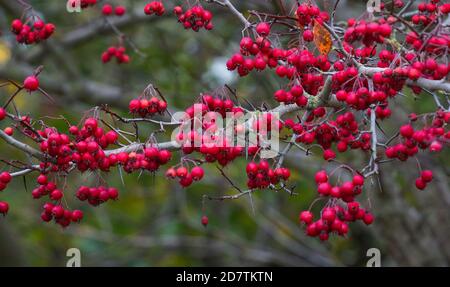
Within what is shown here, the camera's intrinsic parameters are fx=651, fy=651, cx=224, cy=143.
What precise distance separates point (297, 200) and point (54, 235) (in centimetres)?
285

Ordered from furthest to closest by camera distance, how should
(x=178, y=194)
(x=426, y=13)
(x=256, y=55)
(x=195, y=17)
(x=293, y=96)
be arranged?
(x=178, y=194) → (x=426, y=13) → (x=195, y=17) → (x=256, y=55) → (x=293, y=96)

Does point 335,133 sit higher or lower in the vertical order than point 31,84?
lower

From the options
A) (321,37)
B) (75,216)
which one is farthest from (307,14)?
(75,216)

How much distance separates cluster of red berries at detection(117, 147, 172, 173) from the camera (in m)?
2.62

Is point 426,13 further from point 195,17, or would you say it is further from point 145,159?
point 145,159

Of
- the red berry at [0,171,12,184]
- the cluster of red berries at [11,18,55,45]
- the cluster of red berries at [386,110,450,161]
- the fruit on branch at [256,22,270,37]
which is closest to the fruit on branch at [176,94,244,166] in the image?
the fruit on branch at [256,22,270,37]

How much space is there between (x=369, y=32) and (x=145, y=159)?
3.32 ft

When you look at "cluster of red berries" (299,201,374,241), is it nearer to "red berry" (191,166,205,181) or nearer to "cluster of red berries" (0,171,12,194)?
"red berry" (191,166,205,181)

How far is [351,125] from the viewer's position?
290cm

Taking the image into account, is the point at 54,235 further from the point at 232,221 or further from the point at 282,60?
the point at 282,60

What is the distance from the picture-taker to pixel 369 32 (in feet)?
8.22

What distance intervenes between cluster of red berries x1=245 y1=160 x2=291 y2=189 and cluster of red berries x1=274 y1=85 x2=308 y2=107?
28 centimetres

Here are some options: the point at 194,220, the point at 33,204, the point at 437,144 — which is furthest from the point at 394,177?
the point at 33,204

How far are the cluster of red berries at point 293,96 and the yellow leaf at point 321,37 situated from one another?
0.62 ft
